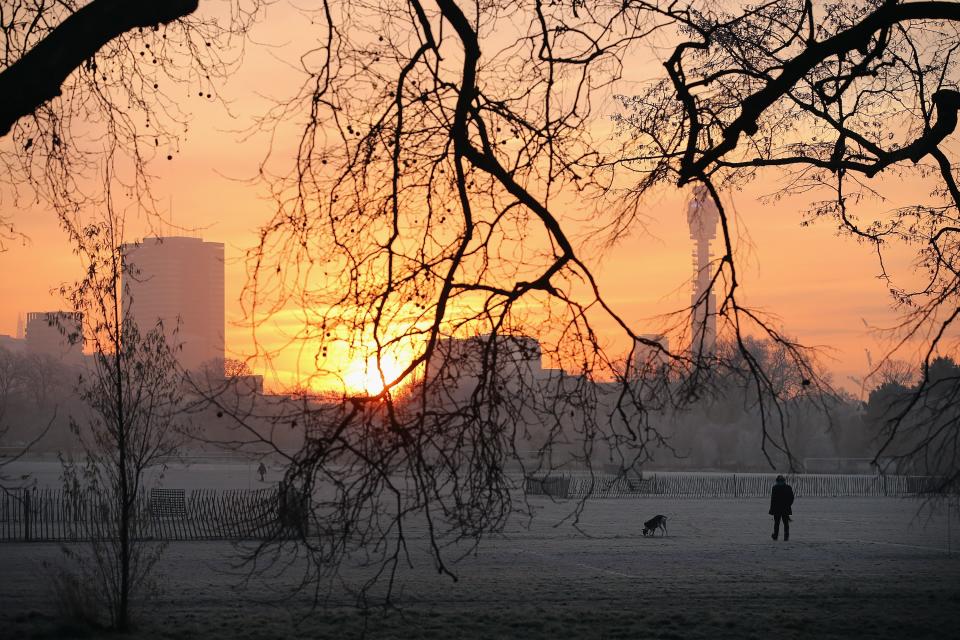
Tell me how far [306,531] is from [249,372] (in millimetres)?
1092

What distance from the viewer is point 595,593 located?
20.2 metres

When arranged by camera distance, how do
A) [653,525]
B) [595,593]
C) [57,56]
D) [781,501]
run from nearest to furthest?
[57,56]
[595,593]
[781,501]
[653,525]

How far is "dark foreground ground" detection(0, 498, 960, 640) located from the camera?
15.3 m

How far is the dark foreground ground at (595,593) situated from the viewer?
50.3ft

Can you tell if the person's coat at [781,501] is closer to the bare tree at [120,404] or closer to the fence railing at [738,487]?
the bare tree at [120,404]

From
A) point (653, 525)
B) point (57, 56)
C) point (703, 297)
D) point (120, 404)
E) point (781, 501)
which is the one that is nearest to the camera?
point (57, 56)

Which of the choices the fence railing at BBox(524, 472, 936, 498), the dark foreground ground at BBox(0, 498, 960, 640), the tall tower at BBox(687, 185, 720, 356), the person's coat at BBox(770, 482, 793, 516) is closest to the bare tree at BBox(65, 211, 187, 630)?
the dark foreground ground at BBox(0, 498, 960, 640)

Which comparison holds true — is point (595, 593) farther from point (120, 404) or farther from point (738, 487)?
point (738, 487)

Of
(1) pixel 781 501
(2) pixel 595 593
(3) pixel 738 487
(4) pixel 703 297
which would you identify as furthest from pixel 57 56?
(3) pixel 738 487

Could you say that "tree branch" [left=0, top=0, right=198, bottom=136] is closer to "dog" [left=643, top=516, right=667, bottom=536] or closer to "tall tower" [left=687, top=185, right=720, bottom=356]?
"tall tower" [left=687, top=185, right=720, bottom=356]

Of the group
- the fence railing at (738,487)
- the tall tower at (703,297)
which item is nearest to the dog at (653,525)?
the fence railing at (738,487)

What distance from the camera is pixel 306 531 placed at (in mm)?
6766

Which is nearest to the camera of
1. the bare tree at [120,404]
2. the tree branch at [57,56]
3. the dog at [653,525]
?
the tree branch at [57,56]

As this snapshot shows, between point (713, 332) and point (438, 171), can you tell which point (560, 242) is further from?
point (713, 332)
